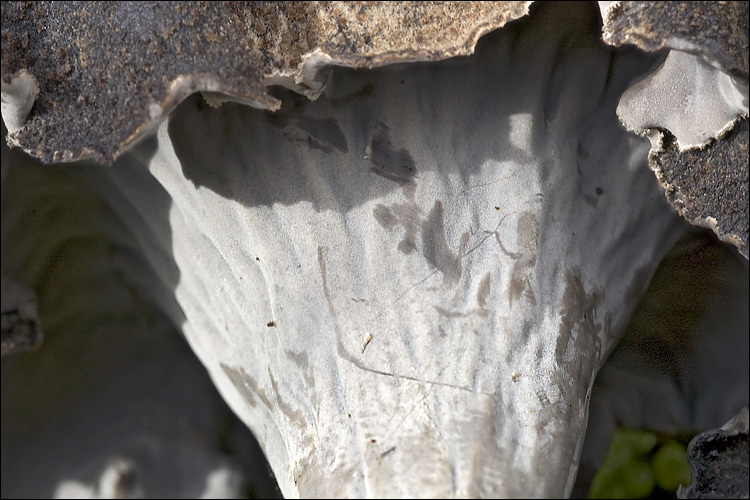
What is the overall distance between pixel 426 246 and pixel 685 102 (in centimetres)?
38

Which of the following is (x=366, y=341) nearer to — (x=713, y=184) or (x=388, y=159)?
(x=388, y=159)

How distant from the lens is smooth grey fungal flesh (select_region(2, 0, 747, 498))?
102cm

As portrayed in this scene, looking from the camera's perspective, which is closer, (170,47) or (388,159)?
(170,47)

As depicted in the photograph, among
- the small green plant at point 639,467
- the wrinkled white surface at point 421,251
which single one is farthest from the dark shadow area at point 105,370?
the small green plant at point 639,467

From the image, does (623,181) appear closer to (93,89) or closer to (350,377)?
(350,377)

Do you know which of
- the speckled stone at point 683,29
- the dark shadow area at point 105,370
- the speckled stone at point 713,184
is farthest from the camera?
the dark shadow area at point 105,370

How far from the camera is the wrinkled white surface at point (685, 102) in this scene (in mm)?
906

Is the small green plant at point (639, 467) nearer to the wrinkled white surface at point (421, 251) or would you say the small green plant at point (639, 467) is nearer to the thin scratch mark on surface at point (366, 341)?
the wrinkled white surface at point (421, 251)

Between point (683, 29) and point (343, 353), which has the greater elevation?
point (683, 29)

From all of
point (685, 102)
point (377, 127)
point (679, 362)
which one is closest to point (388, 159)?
point (377, 127)

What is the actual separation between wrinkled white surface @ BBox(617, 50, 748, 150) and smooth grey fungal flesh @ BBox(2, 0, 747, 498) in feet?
0.48

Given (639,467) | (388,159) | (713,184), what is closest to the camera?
(713,184)

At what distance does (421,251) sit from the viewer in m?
1.04

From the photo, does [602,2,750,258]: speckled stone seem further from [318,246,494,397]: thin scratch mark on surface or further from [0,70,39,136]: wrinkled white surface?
[0,70,39,136]: wrinkled white surface
